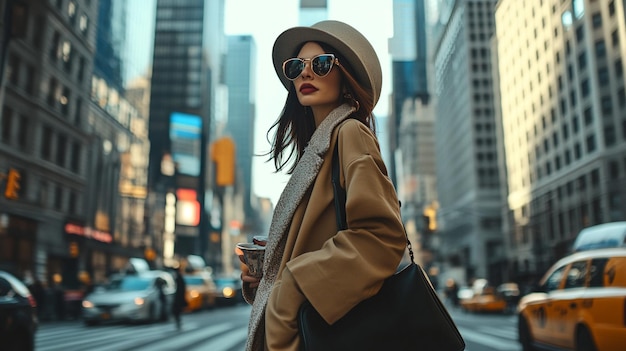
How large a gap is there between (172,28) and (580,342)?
112125 mm

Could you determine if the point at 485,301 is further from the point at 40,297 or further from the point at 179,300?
the point at 40,297

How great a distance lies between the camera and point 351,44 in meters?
1.75

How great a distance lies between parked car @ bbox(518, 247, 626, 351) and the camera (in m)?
5.53

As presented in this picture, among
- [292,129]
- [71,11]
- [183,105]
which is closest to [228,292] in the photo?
[71,11]

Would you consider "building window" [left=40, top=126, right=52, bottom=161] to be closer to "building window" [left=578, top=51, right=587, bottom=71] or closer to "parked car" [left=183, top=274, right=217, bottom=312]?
"parked car" [left=183, top=274, right=217, bottom=312]

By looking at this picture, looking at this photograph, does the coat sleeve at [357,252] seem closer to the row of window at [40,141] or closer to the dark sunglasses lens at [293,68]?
the dark sunglasses lens at [293,68]

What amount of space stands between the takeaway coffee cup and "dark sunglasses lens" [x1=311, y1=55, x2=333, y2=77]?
1.94 ft

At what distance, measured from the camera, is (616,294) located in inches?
218

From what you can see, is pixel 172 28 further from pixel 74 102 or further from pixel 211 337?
pixel 211 337

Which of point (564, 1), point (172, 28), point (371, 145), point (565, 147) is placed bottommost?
point (371, 145)

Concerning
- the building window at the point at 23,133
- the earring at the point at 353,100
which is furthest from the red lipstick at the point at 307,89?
the building window at the point at 23,133

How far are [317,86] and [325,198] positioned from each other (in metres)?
0.43

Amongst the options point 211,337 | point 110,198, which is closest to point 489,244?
point 110,198

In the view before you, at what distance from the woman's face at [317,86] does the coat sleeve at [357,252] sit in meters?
0.41
